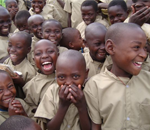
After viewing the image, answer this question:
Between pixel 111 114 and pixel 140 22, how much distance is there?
1.18m

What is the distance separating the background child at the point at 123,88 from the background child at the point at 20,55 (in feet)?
4.31

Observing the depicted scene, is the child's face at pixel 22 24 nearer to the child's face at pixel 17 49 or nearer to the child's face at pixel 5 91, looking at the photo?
the child's face at pixel 17 49

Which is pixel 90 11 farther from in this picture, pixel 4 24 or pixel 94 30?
pixel 4 24

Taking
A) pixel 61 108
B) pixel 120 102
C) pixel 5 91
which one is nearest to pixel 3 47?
pixel 5 91

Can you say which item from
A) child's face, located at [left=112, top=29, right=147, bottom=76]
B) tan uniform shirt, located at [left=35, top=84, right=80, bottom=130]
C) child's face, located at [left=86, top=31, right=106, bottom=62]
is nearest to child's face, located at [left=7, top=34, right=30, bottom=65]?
child's face, located at [left=86, top=31, right=106, bottom=62]

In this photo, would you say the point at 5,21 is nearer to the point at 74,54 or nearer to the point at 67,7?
the point at 67,7

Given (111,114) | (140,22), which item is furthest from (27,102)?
(140,22)

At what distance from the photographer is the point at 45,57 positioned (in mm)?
2299

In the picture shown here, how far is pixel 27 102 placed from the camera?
2.29 meters

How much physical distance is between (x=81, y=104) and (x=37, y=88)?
88 centimetres

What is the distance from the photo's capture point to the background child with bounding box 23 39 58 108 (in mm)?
2262

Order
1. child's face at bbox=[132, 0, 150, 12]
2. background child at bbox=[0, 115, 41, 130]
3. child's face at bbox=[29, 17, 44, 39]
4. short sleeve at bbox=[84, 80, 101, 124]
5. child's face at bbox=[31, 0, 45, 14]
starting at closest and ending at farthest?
background child at bbox=[0, 115, 41, 130] < short sleeve at bbox=[84, 80, 101, 124] < child's face at bbox=[132, 0, 150, 12] < child's face at bbox=[29, 17, 44, 39] < child's face at bbox=[31, 0, 45, 14]

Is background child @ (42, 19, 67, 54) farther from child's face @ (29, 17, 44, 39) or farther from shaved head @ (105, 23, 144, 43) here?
shaved head @ (105, 23, 144, 43)

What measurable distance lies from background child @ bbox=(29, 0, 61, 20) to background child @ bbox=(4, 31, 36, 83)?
174cm
